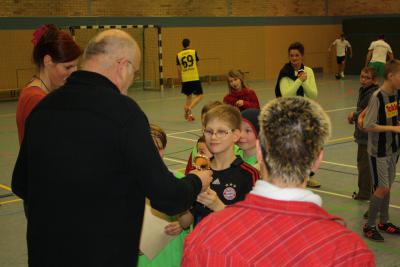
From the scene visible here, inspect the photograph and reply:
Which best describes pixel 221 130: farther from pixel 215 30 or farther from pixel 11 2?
pixel 215 30

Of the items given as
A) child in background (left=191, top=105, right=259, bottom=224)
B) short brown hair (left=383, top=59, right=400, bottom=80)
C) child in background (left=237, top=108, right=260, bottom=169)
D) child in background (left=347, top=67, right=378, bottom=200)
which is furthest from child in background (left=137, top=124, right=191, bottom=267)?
child in background (left=347, top=67, right=378, bottom=200)

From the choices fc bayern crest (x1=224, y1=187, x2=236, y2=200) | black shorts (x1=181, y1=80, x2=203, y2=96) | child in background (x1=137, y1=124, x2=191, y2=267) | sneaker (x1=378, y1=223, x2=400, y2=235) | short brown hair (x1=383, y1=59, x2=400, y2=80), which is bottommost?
sneaker (x1=378, y1=223, x2=400, y2=235)

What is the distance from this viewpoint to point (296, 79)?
24.7 ft

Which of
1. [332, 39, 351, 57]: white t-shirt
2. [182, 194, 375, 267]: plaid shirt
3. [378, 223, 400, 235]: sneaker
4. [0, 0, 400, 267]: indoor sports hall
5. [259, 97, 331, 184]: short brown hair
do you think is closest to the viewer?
[182, 194, 375, 267]: plaid shirt

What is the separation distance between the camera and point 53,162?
248cm

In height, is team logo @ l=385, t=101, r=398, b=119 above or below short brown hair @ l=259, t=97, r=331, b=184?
below

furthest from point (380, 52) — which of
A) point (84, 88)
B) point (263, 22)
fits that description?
point (84, 88)

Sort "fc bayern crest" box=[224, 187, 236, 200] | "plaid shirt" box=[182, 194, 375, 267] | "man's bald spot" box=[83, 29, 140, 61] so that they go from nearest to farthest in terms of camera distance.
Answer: "plaid shirt" box=[182, 194, 375, 267] < "man's bald spot" box=[83, 29, 140, 61] < "fc bayern crest" box=[224, 187, 236, 200]

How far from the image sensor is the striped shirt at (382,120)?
19.0 ft

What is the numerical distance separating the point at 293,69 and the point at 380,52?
15221 mm

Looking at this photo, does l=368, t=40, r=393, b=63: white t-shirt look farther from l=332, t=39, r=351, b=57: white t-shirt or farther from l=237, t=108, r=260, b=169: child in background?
l=237, t=108, r=260, b=169: child in background

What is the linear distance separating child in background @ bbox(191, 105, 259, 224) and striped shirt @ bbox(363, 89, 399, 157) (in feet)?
7.57

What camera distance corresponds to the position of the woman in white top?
24.4 feet

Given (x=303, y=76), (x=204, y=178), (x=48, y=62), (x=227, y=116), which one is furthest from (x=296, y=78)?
(x=204, y=178)
